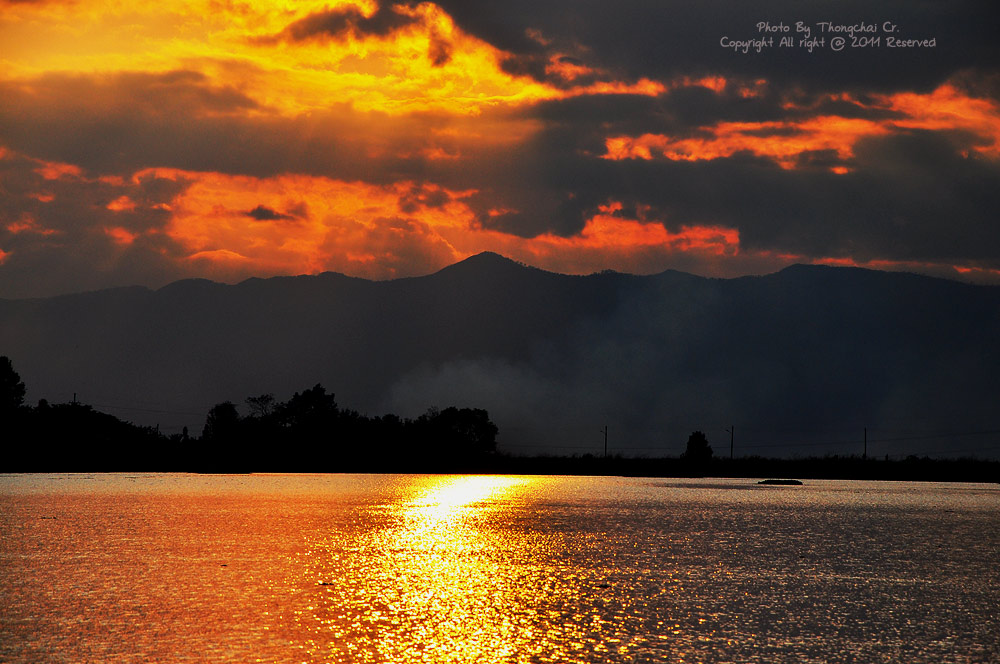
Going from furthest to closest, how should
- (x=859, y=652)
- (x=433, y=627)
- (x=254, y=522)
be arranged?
(x=254, y=522) → (x=433, y=627) → (x=859, y=652)

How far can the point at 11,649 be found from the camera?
26.4 metres

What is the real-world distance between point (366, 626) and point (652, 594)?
11983 mm

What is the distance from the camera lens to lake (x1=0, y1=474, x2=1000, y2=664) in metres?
28.0

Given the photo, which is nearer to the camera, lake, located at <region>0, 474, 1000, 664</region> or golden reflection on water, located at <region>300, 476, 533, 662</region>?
golden reflection on water, located at <region>300, 476, 533, 662</region>

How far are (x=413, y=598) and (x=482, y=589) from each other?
3715 millimetres

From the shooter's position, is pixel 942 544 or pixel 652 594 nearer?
pixel 652 594

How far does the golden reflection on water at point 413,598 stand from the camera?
27.5m

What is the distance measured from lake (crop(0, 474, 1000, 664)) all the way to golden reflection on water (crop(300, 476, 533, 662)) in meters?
0.13

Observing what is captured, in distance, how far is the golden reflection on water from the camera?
2755cm

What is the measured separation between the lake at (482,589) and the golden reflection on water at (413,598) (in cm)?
13

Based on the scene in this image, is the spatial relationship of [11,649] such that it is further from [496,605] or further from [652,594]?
[652,594]

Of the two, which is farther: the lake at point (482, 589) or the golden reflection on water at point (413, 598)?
the lake at point (482, 589)

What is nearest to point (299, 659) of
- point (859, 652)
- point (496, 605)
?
point (496, 605)

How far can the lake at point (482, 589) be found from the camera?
28.0 meters
